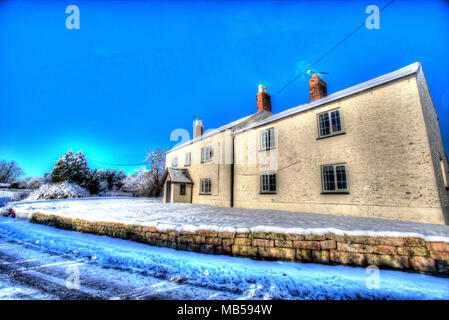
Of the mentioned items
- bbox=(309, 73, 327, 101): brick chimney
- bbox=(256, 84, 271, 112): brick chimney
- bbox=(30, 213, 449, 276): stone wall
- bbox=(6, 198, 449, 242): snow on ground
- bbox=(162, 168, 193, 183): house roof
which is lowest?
bbox=(30, 213, 449, 276): stone wall

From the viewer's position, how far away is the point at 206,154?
1822 cm

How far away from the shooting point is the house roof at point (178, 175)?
1826 centimetres

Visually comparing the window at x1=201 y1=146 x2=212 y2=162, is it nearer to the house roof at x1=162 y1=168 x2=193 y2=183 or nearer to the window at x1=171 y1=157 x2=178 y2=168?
the house roof at x1=162 y1=168 x2=193 y2=183

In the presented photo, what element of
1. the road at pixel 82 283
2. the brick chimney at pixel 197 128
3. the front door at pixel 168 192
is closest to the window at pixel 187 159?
the brick chimney at pixel 197 128

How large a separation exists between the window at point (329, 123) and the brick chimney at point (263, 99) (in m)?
7.52

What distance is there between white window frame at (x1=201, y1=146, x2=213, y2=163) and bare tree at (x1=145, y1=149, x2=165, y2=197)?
19.0m

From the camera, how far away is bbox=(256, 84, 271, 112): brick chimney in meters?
17.4

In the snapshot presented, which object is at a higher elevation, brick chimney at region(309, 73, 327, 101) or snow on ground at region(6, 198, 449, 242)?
brick chimney at region(309, 73, 327, 101)

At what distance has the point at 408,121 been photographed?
7.91 metres

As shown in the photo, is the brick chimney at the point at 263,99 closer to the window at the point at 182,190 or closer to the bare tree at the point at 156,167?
the window at the point at 182,190

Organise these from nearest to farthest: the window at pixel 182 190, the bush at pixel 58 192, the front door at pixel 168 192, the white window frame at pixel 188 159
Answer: the window at pixel 182 190, the front door at pixel 168 192, the white window frame at pixel 188 159, the bush at pixel 58 192

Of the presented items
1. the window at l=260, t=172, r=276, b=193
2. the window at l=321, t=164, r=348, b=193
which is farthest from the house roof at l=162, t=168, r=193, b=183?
the window at l=321, t=164, r=348, b=193
